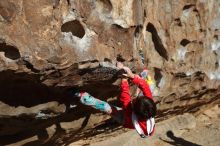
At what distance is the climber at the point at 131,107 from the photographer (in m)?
3.77

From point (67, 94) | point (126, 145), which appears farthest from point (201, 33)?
point (67, 94)

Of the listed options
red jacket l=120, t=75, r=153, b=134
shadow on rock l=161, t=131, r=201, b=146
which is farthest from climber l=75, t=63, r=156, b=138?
shadow on rock l=161, t=131, r=201, b=146

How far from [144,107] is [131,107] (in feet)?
0.65

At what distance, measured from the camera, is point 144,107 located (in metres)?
3.72

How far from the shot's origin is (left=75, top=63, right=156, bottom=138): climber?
12.4 ft

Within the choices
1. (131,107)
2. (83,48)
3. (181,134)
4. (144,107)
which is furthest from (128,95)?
(181,134)

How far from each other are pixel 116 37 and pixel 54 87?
609 mm

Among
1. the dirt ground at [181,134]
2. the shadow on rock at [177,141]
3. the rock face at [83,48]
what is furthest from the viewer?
the shadow on rock at [177,141]

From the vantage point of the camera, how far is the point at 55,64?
11.2 feet

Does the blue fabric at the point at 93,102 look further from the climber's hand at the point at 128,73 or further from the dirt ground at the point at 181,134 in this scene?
the dirt ground at the point at 181,134

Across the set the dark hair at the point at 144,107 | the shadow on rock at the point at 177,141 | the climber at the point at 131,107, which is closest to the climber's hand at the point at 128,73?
the climber at the point at 131,107

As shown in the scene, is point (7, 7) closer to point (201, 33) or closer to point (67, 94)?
point (67, 94)

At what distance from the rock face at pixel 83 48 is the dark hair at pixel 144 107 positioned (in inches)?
12.1

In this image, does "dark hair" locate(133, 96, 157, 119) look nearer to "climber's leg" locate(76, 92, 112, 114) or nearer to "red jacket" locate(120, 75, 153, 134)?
"red jacket" locate(120, 75, 153, 134)
